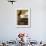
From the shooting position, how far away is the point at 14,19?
570 centimetres

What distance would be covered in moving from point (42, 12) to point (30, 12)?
536 mm

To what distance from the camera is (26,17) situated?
575 centimetres

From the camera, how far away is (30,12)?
18.8 ft

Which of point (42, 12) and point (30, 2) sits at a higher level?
point (30, 2)

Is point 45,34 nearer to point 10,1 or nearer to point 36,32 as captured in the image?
point 36,32

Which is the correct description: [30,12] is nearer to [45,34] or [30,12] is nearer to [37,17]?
[37,17]

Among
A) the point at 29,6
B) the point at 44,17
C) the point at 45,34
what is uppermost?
the point at 29,6

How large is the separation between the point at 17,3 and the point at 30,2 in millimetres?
573

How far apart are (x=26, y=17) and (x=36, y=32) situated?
792 millimetres

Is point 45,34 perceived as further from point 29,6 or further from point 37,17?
point 29,6

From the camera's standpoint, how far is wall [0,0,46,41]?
5.67m

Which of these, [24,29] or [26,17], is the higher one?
[26,17]

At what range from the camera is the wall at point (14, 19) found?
223 inches

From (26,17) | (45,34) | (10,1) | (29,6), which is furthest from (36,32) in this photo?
(10,1)
